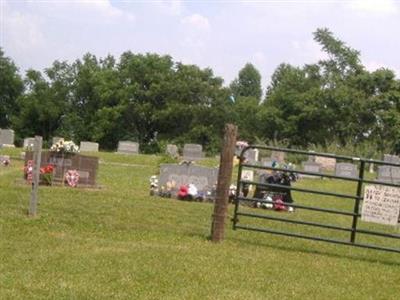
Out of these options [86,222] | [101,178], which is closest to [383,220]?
[86,222]

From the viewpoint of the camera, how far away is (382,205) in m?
10.9

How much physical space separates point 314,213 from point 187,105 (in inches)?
2228

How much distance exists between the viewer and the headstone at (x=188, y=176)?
18891 mm

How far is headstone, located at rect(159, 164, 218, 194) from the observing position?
62.0 feet

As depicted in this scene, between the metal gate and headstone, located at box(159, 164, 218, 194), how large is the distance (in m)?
1.03

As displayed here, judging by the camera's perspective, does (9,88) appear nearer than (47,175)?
No

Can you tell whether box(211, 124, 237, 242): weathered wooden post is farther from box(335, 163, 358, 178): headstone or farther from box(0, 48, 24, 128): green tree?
box(0, 48, 24, 128): green tree

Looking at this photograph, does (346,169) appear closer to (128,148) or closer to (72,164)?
(128,148)

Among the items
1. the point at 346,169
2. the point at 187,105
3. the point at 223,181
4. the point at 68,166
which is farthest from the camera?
the point at 187,105

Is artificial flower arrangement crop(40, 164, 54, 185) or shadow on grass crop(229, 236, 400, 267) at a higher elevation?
artificial flower arrangement crop(40, 164, 54, 185)

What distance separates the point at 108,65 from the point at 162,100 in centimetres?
1526

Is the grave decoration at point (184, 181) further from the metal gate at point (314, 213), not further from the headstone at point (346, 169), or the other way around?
the headstone at point (346, 169)

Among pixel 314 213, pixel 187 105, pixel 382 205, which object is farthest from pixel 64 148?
pixel 187 105

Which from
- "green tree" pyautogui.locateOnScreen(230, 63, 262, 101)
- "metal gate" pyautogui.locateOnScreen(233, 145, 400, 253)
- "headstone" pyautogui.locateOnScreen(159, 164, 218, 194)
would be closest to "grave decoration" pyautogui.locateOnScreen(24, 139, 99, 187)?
"headstone" pyautogui.locateOnScreen(159, 164, 218, 194)
